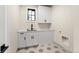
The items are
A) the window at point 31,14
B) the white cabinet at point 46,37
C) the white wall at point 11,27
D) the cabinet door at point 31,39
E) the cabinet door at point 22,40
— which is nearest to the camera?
the white wall at point 11,27

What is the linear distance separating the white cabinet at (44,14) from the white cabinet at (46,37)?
632mm

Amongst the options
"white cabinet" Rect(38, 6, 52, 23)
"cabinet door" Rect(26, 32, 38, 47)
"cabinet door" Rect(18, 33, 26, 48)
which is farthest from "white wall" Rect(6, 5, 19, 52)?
"white cabinet" Rect(38, 6, 52, 23)

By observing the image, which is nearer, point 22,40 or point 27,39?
point 22,40

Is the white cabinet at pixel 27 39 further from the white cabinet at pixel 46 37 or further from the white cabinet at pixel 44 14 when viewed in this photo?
the white cabinet at pixel 44 14

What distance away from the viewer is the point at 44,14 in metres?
4.65

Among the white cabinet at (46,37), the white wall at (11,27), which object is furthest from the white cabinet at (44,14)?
the white wall at (11,27)

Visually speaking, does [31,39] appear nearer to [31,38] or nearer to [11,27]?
[31,38]

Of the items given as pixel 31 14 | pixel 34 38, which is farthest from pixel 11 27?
pixel 31 14

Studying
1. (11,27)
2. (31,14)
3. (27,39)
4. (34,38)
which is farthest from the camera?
(31,14)

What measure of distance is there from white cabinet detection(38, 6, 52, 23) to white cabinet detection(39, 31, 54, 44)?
63 centimetres

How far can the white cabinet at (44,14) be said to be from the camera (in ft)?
14.9

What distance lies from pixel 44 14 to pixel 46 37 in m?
1.13

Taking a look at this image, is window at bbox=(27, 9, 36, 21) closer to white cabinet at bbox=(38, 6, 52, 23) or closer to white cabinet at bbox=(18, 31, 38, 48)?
white cabinet at bbox=(38, 6, 52, 23)
